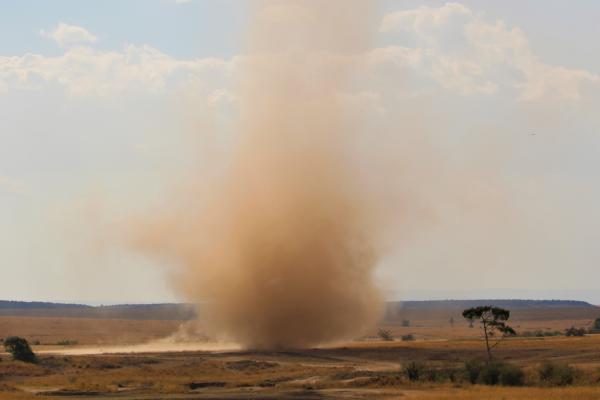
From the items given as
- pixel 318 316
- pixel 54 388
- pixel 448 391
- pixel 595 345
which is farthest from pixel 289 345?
pixel 448 391

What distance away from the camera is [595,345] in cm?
7769

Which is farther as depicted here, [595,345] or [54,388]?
[595,345]

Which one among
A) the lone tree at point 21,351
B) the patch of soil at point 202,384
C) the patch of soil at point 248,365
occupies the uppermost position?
the lone tree at point 21,351

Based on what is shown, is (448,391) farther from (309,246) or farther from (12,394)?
(309,246)

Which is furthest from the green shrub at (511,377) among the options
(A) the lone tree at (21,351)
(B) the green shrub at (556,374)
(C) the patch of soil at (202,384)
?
(A) the lone tree at (21,351)

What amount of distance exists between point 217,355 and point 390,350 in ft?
48.9

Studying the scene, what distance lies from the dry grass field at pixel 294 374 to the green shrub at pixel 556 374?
494mm

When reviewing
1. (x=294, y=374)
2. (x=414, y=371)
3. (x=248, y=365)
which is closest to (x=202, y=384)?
(x=294, y=374)

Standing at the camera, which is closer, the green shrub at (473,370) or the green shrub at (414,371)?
the green shrub at (473,370)

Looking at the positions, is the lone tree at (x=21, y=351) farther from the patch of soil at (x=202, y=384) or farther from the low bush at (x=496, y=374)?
the low bush at (x=496, y=374)

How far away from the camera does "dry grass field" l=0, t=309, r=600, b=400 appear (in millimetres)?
48344

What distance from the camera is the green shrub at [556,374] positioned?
4962 centimetres

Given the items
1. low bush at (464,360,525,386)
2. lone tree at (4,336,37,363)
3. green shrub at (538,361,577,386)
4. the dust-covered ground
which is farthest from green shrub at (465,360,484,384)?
lone tree at (4,336,37,363)

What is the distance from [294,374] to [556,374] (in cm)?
1738
